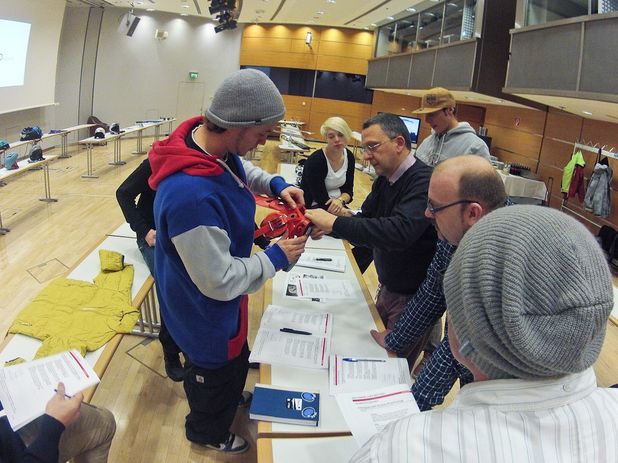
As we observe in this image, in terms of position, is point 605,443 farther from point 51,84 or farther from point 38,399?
point 51,84

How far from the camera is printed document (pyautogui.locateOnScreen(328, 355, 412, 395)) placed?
60.7 inches

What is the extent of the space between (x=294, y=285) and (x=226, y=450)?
857mm

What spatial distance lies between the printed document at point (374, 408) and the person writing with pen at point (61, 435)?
879 mm

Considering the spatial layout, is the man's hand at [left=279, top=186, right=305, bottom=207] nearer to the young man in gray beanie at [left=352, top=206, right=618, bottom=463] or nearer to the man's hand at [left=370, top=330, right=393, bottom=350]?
the man's hand at [left=370, top=330, right=393, bottom=350]

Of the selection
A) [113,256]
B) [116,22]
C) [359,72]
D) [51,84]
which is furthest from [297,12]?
[113,256]

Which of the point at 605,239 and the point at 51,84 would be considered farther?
the point at 51,84

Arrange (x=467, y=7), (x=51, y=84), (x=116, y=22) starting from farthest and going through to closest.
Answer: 1. (x=116, y=22)
2. (x=51, y=84)
3. (x=467, y=7)

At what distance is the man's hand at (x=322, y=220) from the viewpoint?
1.90 metres

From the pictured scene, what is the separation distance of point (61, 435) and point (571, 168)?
6.13 m

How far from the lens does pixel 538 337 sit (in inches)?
25.2

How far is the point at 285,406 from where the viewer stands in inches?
56.0

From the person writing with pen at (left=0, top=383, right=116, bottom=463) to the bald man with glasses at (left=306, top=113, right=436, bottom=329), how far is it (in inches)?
43.7

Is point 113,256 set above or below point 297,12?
below

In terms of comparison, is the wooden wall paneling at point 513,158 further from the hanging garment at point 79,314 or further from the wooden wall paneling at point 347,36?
the wooden wall paneling at point 347,36
